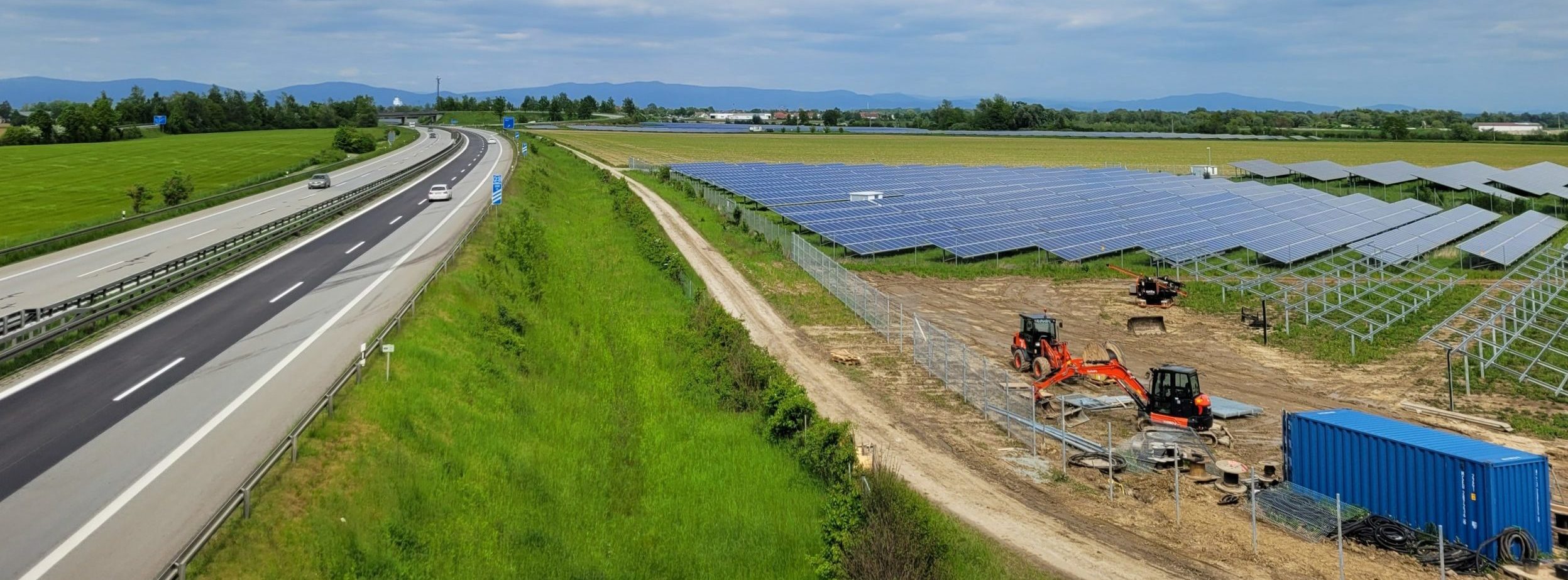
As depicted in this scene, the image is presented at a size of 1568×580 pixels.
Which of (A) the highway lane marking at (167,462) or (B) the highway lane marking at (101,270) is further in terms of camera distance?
(B) the highway lane marking at (101,270)

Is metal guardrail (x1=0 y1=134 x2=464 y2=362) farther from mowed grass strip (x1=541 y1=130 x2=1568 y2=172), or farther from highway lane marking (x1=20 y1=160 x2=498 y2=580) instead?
mowed grass strip (x1=541 y1=130 x2=1568 y2=172)

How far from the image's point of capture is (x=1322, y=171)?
106m

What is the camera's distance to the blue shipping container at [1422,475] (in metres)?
20.0

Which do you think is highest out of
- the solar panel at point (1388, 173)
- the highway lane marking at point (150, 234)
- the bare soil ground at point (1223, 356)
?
the solar panel at point (1388, 173)

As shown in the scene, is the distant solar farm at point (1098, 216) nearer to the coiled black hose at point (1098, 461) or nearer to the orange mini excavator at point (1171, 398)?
the orange mini excavator at point (1171, 398)

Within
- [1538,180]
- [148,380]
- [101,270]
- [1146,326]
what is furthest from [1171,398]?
[1538,180]

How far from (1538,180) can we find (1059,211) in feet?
170

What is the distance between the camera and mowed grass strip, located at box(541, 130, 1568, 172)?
143375 millimetres

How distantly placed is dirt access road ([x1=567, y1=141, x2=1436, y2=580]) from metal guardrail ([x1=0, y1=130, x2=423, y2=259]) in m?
32.6

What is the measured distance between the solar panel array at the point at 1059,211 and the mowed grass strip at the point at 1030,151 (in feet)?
123

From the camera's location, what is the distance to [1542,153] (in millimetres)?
155000

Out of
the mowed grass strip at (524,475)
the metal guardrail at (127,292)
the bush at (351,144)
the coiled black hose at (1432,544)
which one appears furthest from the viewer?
the bush at (351,144)

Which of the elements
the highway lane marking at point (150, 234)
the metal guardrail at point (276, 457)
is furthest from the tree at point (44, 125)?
the metal guardrail at point (276, 457)

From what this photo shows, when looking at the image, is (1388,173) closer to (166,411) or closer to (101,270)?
(101,270)
